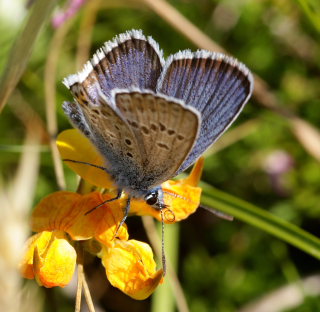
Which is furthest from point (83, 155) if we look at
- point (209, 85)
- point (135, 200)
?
point (209, 85)

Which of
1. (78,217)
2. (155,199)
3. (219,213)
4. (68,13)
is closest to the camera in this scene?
(78,217)

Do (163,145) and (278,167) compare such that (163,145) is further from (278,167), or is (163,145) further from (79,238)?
(278,167)

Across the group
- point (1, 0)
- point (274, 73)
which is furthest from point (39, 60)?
point (274, 73)

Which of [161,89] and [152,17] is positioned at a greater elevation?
[161,89]

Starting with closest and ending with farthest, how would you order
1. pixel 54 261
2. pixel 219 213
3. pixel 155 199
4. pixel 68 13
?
pixel 54 261 → pixel 155 199 → pixel 219 213 → pixel 68 13

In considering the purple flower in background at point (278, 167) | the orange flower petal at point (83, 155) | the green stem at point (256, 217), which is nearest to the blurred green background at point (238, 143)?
the purple flower in background at point (278, 167)

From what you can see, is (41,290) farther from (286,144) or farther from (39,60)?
(286,144)
